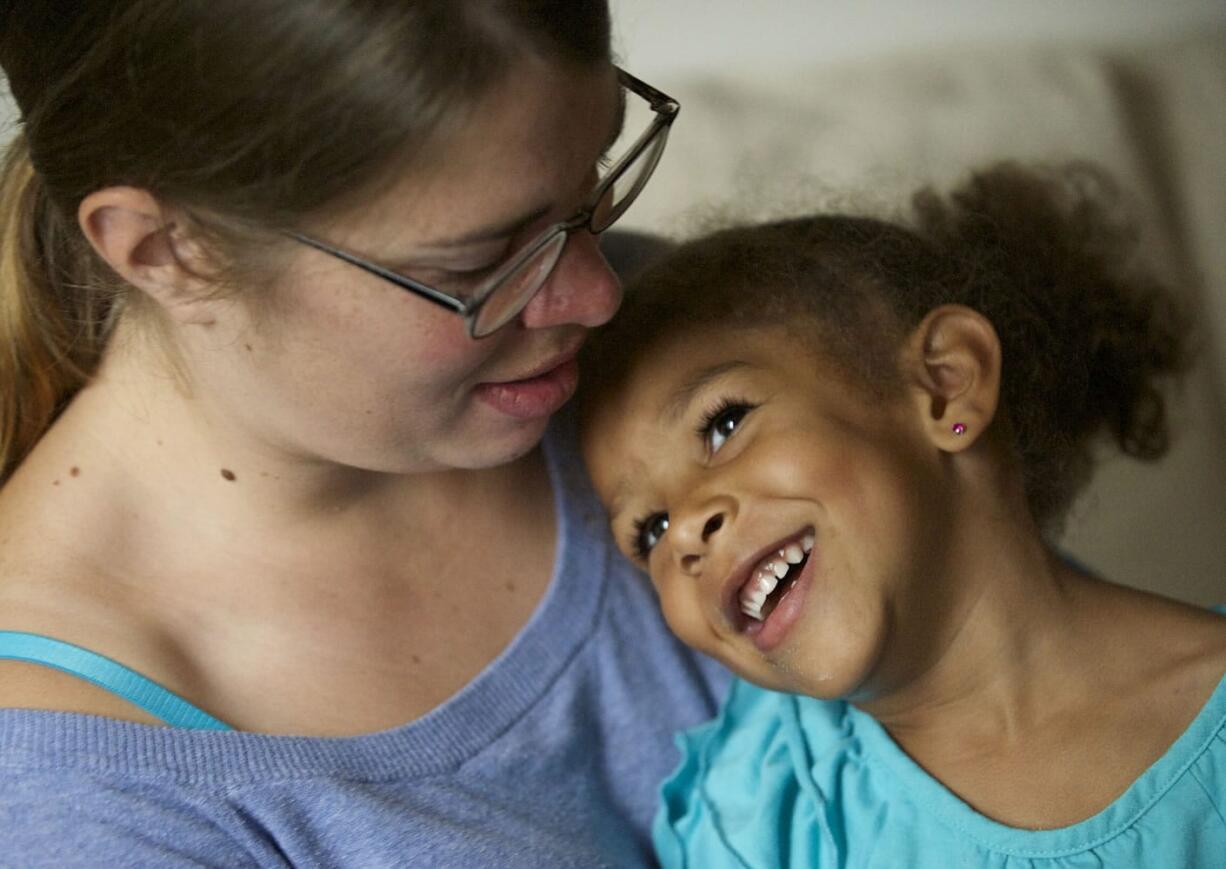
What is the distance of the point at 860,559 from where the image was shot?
1339 millimetres

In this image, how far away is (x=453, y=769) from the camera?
56.4 inches

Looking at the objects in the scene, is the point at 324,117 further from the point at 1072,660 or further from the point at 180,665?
the point at 1072,660

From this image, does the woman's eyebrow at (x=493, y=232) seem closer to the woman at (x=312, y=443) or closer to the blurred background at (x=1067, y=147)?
the woman at (x=312, y=443)

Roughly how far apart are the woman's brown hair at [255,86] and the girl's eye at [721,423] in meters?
0.42

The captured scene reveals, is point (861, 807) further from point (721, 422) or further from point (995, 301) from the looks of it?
point (995, 301)

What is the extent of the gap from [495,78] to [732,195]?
97 centimetres

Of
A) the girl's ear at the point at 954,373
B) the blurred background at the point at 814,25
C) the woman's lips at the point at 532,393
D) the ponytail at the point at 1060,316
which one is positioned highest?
the blurred background at the point at 814,25

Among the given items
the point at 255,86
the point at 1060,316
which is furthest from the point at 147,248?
the point at 1060,316

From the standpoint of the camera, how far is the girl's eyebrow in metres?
1.48

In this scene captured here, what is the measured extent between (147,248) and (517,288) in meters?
0.33

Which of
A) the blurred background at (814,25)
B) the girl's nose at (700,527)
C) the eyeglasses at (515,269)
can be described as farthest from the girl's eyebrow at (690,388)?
the blurred background at (814,25)

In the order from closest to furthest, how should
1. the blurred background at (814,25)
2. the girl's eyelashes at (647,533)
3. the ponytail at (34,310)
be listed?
the ponytail at (34,310), the girl's eyelashes at (647,533), the blurred background at (814,25)

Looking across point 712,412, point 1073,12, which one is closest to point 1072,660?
point 712,412

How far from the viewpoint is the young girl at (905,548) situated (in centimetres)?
135
